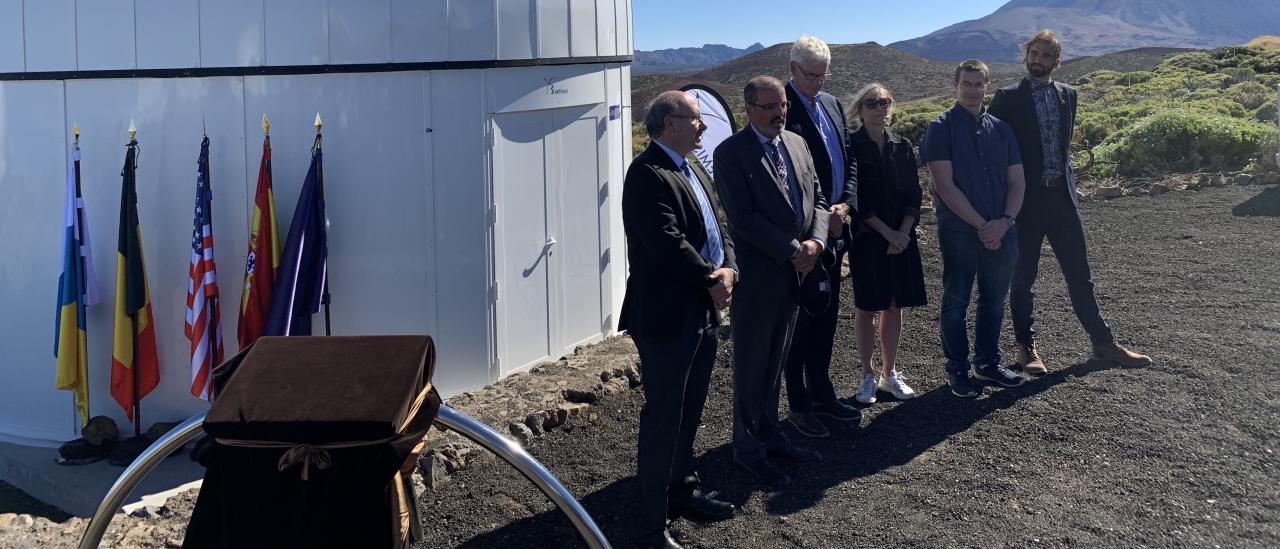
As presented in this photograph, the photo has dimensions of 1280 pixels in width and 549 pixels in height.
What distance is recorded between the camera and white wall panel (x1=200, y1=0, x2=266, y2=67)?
6652 millimetres

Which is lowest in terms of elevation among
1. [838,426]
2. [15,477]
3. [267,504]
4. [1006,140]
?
[15,477]

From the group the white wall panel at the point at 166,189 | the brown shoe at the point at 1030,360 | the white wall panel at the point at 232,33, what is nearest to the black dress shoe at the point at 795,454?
the brown shoe at the point at 1030,360

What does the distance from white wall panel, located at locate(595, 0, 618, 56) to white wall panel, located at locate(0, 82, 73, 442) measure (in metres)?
3.22

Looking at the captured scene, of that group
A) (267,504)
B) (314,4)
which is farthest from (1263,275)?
(267,504)

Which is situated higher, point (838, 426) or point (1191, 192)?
point (1191, 192)

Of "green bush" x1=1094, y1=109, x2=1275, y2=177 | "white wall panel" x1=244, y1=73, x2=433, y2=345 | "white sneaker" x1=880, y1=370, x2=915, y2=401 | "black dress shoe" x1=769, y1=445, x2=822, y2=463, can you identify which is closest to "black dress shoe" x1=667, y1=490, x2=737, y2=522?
"black dress shoe" x1=769, y1=445, x2=822, y2=463

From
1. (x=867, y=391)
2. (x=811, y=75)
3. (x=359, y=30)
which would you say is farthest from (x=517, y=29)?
(x=867, y=391)

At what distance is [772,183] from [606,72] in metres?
3.05

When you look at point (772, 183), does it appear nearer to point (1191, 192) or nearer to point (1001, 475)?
point (1001, 475)

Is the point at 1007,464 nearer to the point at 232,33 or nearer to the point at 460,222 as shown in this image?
the point at 460,222

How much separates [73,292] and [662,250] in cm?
426

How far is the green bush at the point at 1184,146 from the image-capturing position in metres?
15.4

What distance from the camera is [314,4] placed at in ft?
21.7

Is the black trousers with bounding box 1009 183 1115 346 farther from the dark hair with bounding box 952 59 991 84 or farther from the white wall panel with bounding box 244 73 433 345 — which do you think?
the white wall panel with bounding box 244 73 433 345
